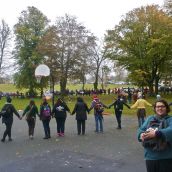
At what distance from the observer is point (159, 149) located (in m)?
5.03

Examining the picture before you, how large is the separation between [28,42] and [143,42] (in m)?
20.7

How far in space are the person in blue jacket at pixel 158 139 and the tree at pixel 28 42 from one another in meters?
58.5

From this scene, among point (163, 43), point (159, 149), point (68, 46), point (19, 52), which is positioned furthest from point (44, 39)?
point (159, 149)

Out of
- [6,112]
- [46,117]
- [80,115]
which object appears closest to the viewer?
[6,112]

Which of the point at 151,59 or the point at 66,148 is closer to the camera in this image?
the point at 66,148

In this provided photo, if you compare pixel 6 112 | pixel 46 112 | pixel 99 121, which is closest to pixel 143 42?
pixel 99 121

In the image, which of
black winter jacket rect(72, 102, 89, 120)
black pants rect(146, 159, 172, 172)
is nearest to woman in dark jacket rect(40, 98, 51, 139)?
black winter jacket rect(72, 102, 89, 120)

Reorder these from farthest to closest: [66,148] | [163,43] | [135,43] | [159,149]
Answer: [135,43] < [163,43] < [66,148] < [159,149]

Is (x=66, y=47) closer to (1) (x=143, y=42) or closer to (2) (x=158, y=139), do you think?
(1) (x=143, y=42)

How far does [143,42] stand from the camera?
185ft

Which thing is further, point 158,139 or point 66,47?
point 66,47

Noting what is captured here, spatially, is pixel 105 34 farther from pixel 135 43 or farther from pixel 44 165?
pixel 44 165

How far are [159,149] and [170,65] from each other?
181 feet

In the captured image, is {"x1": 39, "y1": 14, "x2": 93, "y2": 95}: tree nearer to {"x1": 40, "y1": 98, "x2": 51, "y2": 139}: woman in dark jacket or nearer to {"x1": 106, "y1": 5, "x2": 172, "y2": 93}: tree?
{"x1": 106, "y1": 5, "x2": 172, "y2": 93}: tree
